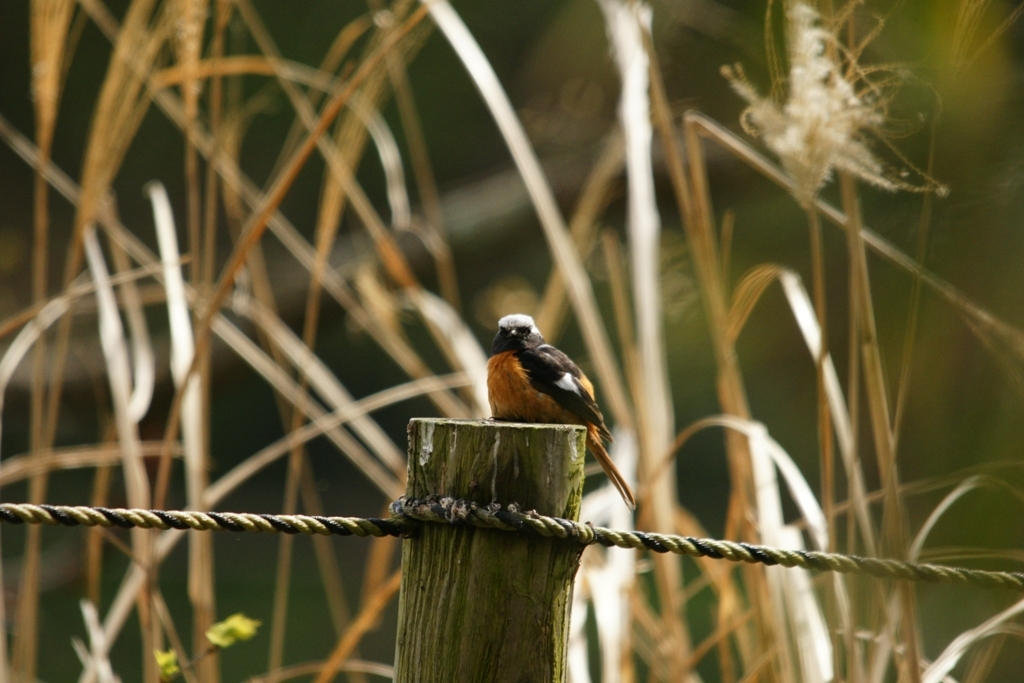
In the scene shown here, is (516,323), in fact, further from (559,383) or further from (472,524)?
(472,524)

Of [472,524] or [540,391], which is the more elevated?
[540,391]

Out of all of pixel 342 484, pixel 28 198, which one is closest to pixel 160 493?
pixel 28 198

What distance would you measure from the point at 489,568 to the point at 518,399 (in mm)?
1096

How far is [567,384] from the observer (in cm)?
224

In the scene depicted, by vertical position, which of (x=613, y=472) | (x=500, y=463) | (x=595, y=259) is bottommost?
(x=500, y=463)

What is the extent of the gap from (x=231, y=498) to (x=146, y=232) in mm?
3489

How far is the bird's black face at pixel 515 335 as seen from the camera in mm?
2492

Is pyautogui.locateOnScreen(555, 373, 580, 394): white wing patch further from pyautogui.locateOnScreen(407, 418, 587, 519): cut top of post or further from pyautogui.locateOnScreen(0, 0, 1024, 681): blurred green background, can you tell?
pyautogui.locateOnScreen(407, 418, 587, 519): cut top of post

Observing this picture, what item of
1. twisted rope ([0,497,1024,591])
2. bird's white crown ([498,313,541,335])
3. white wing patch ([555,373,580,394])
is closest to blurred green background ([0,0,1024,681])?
twisted rope ([0,497,1024,591])

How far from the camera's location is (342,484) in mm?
12891

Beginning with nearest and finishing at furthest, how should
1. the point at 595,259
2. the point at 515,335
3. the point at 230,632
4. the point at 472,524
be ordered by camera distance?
the point at 472,524 < the point at 230,632 < the point at 515,335 < the point at 595,259

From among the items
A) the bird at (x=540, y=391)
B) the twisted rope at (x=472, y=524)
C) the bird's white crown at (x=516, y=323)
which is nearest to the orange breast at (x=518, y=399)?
the bird at (x=540, y=391)

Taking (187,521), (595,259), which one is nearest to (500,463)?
(187,521)

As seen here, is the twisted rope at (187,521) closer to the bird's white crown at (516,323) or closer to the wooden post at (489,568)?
the wooden post at (489,568)
